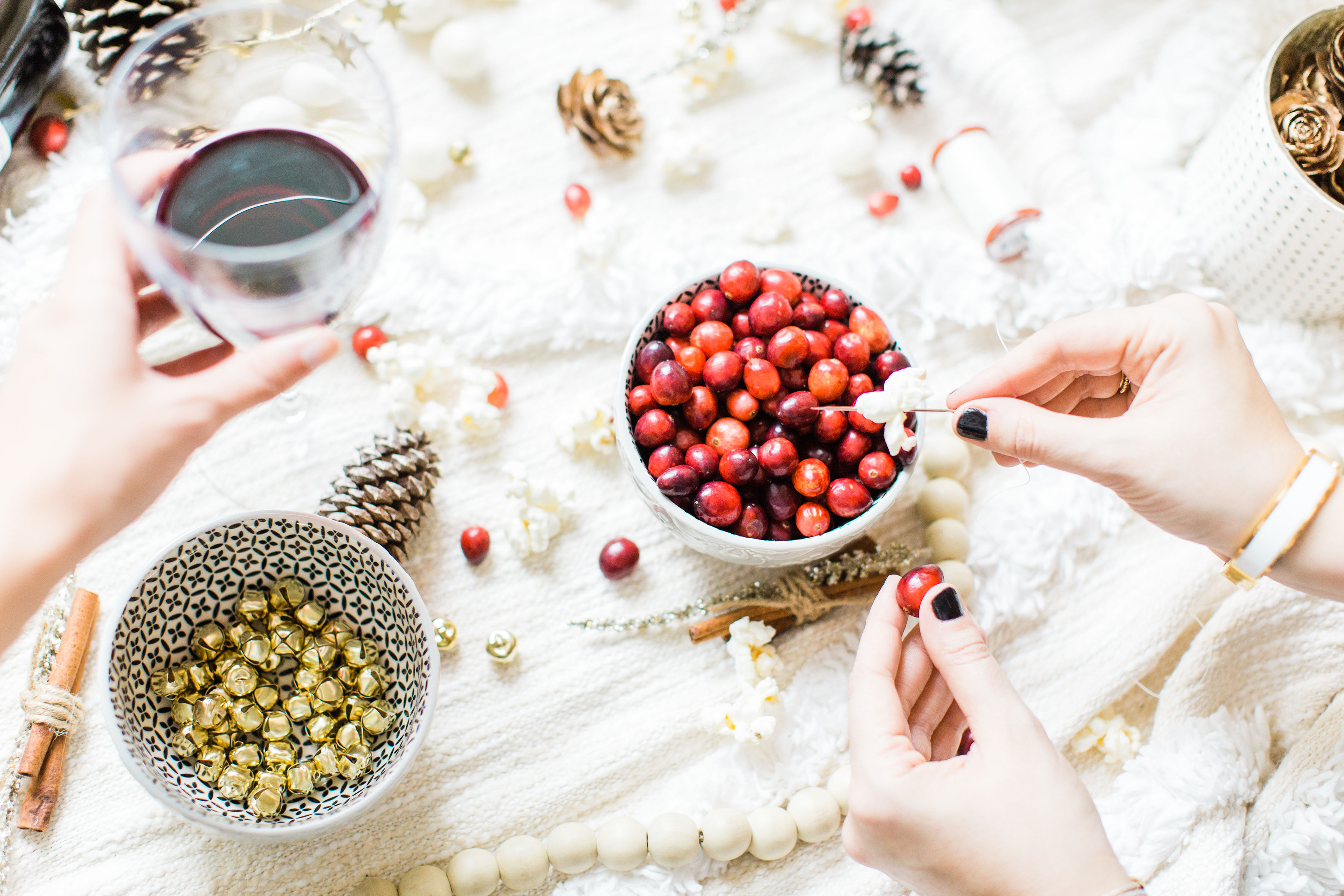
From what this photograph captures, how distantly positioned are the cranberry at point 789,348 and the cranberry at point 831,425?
53mm

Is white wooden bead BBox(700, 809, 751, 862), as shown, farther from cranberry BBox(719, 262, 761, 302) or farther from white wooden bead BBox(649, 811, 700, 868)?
cranberry BBox(719, 262, 761, 302)

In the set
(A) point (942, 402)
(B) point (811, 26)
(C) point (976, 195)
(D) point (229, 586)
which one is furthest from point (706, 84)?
(D) point (229, 586)

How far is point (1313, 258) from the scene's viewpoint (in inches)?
37.4

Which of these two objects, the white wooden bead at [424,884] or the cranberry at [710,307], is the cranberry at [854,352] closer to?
the cranberry at [710,307]

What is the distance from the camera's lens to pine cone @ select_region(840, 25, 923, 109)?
3.66 ft

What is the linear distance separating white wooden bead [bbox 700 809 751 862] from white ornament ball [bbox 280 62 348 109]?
2.39 feet

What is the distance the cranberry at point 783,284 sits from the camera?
856 millimetres

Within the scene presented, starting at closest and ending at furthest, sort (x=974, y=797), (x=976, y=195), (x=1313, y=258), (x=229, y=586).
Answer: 1. (x=974, y=797)
2. (x=229, y=586)
3. (x=1313, y=258)
4. (x=976, y=195)

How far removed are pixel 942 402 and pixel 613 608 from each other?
44cm

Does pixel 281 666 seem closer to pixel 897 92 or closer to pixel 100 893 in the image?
pixel 100 893

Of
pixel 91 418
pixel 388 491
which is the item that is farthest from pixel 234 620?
pixel 91 418

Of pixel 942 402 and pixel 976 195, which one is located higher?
pixel 976 195

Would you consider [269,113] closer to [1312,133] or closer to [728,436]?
[728,436]

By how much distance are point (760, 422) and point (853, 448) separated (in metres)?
0.09
